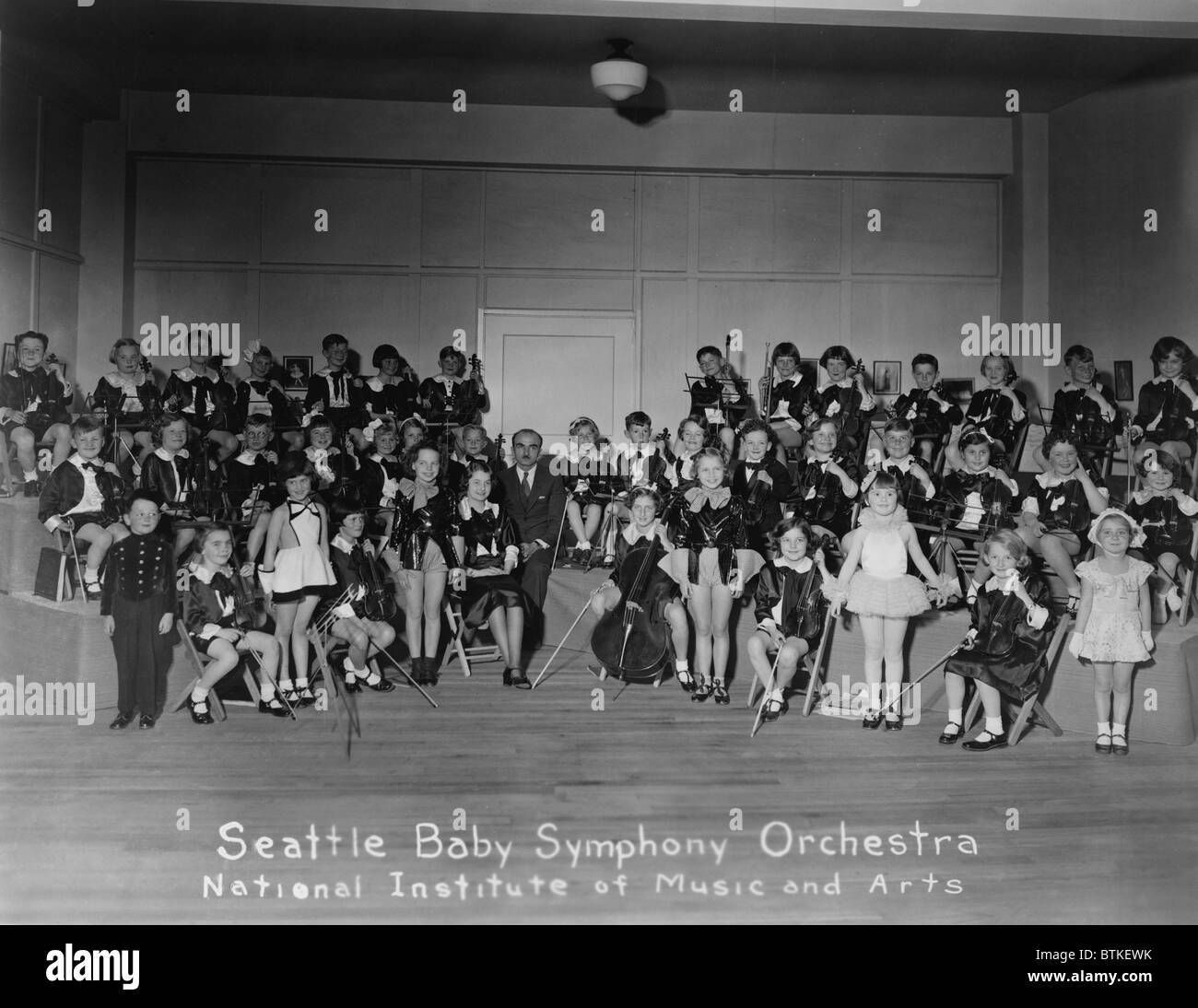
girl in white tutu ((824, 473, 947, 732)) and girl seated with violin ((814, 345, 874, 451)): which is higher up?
girl seated with violin ((814, 345, 874, 451))

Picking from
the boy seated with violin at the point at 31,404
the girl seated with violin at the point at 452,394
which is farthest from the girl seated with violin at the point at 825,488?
the boy seated with violin at the point at 31,404

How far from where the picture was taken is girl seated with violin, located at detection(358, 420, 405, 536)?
5.56 m

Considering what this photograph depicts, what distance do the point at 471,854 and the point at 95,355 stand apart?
544 cm

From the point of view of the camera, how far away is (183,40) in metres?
6.20

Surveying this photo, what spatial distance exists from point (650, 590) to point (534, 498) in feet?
3.79

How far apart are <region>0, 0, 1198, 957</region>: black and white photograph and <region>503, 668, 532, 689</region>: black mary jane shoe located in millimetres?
56

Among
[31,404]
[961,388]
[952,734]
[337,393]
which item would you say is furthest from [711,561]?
[961,388]

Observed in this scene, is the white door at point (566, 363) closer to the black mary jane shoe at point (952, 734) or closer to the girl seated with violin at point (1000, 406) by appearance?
the girl seated with violin at point (1000, 406)

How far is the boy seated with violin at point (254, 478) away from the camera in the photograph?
505 cm

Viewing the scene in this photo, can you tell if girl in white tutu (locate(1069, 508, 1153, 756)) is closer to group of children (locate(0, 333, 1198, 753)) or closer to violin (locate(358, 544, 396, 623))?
group of children (locate(0, 333, 1198, 753))

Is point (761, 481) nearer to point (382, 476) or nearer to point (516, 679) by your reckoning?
point (516, 679)

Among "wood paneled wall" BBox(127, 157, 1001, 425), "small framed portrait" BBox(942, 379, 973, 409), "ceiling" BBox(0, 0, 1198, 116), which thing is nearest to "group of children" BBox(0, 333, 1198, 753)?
"small framed portrait" BBox(942, 379, 973, 409)

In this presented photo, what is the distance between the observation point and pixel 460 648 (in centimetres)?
510

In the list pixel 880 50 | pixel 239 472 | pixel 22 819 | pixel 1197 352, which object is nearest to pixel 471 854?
pixel 22 819
